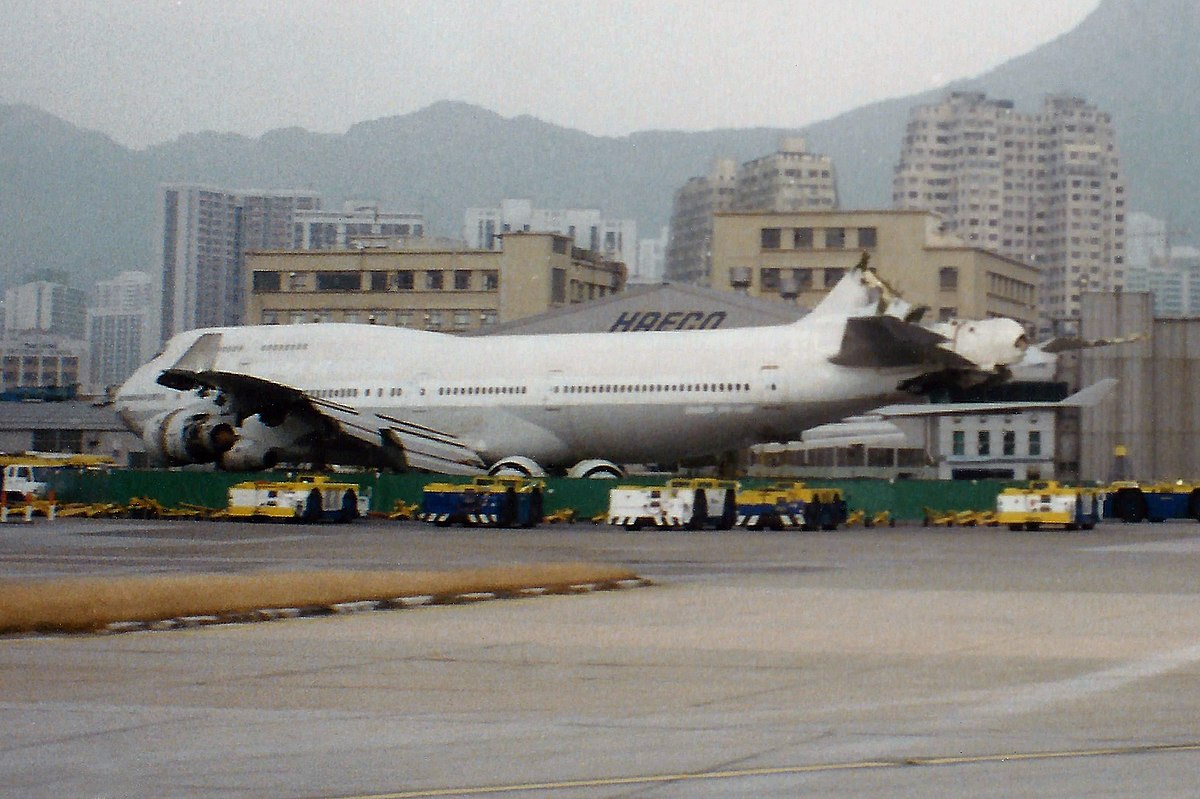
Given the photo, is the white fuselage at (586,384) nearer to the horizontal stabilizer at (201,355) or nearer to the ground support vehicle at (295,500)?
the horizontal stabilizer at (201,355)

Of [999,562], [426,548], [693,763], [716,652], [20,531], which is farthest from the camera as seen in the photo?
[20,531]

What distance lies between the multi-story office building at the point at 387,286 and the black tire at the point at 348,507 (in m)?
93.8

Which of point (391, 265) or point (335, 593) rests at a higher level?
point (391, 265)

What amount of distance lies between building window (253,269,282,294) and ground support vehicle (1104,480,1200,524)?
10194 centimetres

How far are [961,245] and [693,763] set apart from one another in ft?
405

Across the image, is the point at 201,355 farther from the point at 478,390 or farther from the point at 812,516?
the point at 812,516

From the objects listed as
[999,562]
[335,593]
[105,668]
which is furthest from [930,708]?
[999,562]

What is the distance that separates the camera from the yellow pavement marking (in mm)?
9773

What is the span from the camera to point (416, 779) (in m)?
10.2

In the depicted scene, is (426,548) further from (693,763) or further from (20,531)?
(693,763)

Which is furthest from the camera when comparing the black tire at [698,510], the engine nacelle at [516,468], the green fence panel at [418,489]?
the engine nacelle at [516,468]

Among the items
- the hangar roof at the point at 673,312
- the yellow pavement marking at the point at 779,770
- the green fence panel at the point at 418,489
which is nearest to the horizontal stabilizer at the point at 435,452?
the green fence panel at the point at 418,489

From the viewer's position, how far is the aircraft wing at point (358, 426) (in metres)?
56.6

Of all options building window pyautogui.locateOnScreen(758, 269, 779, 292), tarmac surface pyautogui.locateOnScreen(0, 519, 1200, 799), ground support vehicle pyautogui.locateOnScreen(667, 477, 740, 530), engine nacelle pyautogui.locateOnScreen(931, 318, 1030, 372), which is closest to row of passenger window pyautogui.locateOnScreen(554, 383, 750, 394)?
ground support vehicle pyautogui.locateOnScreen(667, 477, 740, 530)
